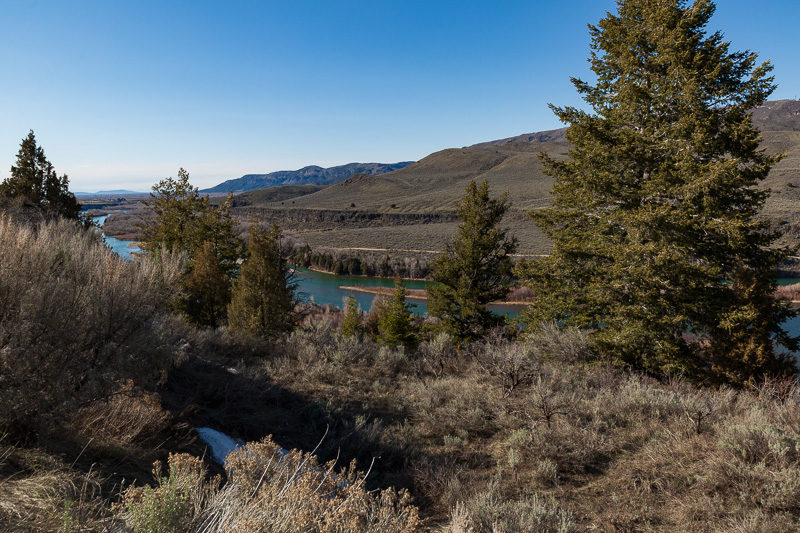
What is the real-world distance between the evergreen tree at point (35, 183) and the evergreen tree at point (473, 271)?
59.3 ft

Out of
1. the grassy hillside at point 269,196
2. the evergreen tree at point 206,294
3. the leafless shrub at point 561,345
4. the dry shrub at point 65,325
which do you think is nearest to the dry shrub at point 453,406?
the leafless shrub at point 561,345

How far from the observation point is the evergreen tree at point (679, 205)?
8703 mm

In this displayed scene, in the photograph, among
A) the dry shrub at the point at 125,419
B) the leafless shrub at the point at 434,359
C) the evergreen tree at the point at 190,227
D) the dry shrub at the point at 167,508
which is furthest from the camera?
the evergreen tree at the point at 190,227

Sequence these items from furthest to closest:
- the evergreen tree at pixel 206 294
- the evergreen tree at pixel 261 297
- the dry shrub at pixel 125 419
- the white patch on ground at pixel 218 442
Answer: the evergreen tree at pixel 206 294 < the evergreen tree at pixel 261 297 < the white patch on ground at pixel 218 442 < the dry shrub at pixel 125 419

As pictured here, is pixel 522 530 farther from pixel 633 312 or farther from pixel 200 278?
pixel 200 278

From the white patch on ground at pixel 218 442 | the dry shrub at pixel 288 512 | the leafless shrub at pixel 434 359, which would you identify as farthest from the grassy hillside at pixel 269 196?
the dry shrub at pixel 288 512

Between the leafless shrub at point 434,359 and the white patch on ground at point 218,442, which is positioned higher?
the white patch on ground at point 218,442

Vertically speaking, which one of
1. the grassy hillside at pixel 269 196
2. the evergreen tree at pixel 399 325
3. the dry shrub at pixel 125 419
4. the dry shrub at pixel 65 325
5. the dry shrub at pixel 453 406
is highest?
the grassy hillside at pixel 269 196

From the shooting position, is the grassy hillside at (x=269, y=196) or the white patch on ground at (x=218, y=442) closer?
the white patch on ground at (x=218, y=442)

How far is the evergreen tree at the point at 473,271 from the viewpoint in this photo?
17.0m

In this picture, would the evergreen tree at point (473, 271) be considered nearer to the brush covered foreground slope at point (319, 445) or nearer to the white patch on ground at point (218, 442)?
the brush covered foreground slope at point (319, 445)

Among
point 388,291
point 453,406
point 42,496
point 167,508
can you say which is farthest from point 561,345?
point 388,291

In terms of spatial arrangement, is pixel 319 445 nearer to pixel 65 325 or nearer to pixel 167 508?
pixel 167 508

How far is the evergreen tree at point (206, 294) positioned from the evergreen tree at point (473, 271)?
874cm
